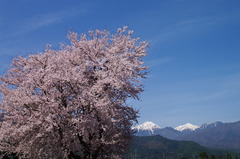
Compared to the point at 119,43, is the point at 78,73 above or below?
below

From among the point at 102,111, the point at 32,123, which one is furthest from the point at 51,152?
the point at 102,111

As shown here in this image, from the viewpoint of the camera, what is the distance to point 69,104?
82.7 ft

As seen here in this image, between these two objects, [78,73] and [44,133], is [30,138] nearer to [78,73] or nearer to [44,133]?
[44,133]

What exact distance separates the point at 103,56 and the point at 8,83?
11114 mm

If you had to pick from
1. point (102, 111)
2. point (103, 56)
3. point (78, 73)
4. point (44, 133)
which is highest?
point (103, 56)

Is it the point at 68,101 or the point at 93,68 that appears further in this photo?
the point at 93,68

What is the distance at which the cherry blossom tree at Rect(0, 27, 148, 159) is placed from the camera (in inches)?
982

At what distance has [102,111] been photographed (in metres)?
25.0

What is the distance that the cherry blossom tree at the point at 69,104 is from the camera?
25.0m

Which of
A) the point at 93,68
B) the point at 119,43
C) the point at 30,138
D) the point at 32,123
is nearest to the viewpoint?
the point at 32,123

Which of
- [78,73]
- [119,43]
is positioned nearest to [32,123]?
[78,73]

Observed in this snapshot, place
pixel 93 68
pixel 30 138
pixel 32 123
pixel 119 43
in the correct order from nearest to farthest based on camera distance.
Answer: pixel 32 123 < pixel 30 138 < pixel 93 68 < pixel 119 43

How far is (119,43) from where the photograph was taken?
33.4 m

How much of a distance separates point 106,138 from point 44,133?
246 inches
